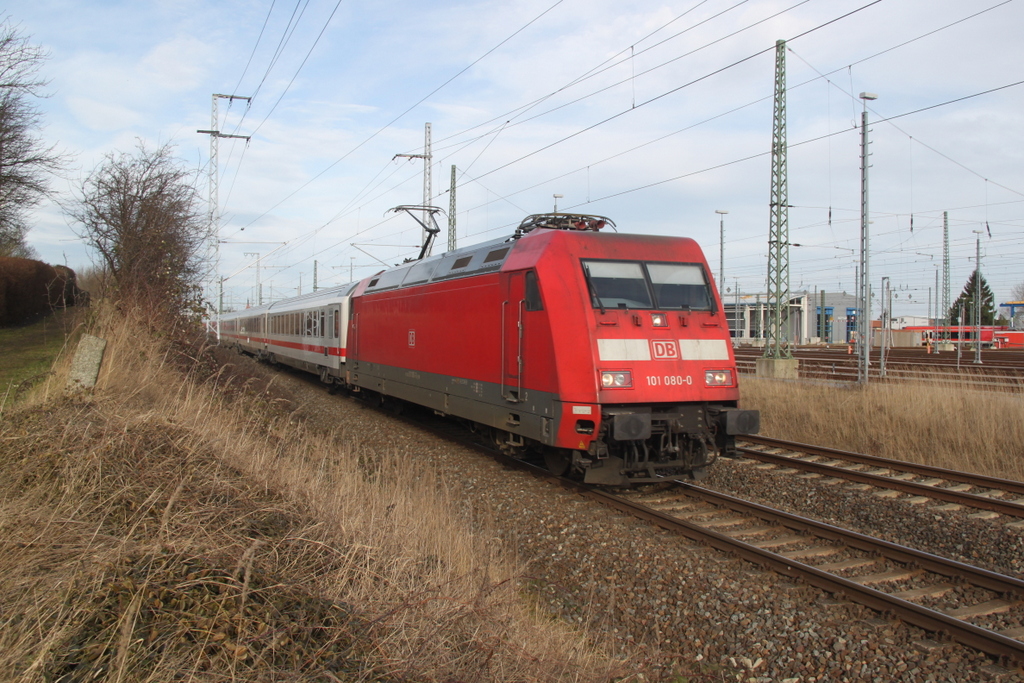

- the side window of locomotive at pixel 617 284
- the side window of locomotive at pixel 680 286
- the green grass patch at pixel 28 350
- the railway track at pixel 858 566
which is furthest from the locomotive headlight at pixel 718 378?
the green grass patch at pixel 28 350

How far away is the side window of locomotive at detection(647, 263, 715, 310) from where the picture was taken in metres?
8.42

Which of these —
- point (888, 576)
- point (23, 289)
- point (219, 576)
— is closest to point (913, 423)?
point (888, 576)

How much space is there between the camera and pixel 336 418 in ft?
49.3

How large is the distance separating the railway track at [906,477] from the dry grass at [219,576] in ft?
17.4

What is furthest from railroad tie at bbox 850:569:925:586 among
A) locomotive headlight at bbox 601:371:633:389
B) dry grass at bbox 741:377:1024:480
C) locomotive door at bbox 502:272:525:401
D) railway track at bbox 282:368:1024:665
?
dry grass at bbox 741:377:1024:480

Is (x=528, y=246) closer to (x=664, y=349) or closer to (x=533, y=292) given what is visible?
(x=533, y=292)

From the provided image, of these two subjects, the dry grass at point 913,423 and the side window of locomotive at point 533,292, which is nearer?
the side window of locomotive at point 533,292

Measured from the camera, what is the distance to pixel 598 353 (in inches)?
299

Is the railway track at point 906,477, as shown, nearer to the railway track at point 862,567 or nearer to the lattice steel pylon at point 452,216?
the railway track at point 862,567

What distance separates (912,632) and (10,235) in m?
25.2

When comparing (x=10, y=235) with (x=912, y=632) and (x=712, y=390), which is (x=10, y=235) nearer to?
(x=712, y=390)

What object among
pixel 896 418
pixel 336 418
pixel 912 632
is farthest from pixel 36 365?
pixel 896 418

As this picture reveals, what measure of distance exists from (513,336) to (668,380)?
2.07m

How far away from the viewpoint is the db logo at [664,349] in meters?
7.91
